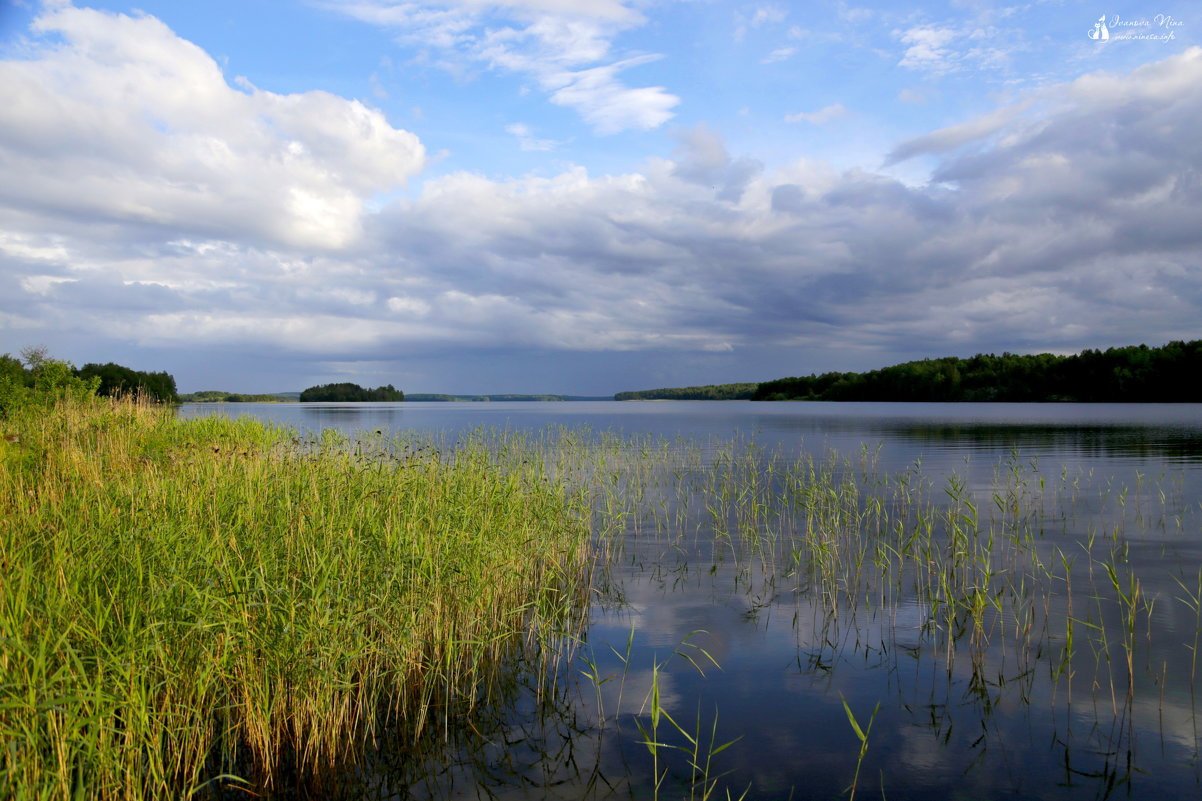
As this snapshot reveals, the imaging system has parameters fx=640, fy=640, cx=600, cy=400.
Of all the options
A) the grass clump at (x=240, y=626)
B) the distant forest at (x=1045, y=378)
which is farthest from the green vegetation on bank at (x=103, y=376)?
the distant forest at (x=1045, y=378)

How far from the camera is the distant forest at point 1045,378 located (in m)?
85.7

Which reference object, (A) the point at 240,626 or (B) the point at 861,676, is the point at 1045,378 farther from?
(A) the point at 240,626

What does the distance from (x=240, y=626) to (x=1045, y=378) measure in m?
118

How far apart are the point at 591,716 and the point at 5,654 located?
184 inches

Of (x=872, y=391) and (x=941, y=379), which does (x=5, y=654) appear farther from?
(x=872, y=391)

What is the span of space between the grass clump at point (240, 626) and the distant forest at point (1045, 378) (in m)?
108

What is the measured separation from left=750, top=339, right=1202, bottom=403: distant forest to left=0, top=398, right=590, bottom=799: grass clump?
354ft

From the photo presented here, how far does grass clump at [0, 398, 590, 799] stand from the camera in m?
4.12

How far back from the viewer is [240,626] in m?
5.27

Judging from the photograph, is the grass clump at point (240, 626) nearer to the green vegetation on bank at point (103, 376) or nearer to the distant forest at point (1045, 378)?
the green vegetation on bank at point (103, 376)

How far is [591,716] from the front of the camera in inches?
255

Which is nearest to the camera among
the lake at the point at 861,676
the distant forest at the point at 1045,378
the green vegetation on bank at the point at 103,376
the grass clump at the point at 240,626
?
the grass clump at the point at 240,626

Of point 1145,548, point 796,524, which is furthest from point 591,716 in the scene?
point 1145,548

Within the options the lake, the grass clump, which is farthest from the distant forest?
the grass clump
